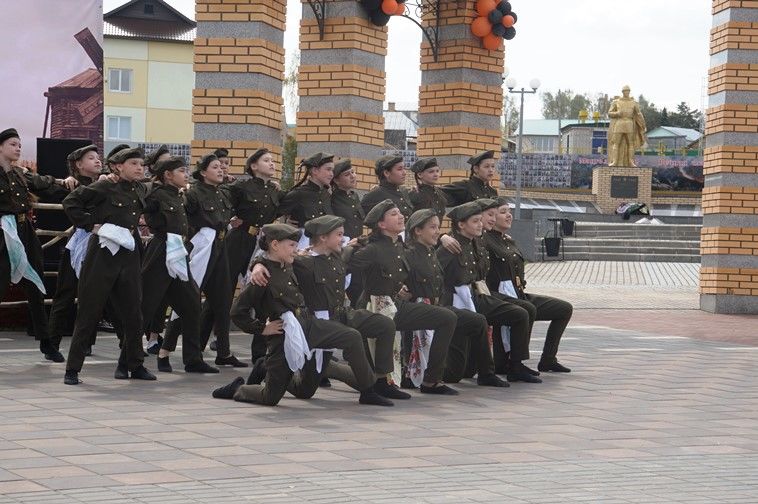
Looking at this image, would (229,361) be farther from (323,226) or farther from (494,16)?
(494,16)

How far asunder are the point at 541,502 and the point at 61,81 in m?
11.1

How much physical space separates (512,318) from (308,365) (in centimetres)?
233

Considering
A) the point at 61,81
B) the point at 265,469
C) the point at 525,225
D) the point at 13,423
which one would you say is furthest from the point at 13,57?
A: the point at 525,225

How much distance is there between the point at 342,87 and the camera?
48.8 ft

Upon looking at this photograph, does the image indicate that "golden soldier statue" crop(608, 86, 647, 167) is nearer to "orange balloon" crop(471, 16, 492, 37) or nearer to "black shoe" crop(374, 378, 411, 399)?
"orange balloon" crop(471, 16, 492, 37)

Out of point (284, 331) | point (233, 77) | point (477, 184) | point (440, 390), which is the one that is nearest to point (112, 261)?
point (284, 331)

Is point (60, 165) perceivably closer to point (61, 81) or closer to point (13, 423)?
point (61, 81)

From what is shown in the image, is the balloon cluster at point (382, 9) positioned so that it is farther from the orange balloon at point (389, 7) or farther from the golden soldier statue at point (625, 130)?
the golden soldier statue at point (625, 130)

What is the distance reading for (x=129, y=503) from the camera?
608 centimetres

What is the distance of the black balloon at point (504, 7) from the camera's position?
647 inches

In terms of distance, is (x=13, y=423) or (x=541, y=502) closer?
(x=541, y=502)

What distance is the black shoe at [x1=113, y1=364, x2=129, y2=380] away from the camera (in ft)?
33.9

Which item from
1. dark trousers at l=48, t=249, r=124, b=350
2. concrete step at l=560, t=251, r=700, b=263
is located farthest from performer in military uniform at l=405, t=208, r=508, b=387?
concrete step at l=560, t=251, r=700, b=263

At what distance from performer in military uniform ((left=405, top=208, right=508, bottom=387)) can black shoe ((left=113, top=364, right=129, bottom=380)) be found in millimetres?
2246
